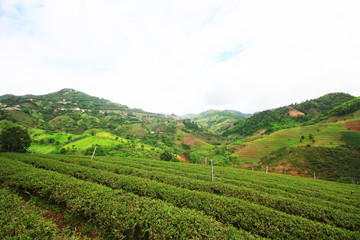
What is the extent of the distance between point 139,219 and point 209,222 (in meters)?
2.63

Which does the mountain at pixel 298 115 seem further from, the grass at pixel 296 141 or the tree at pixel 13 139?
the tree at pixel 13 139

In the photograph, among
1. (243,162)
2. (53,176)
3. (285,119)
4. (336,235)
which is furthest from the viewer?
(285,119)

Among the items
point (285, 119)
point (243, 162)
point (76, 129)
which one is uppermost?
point (285, 119)

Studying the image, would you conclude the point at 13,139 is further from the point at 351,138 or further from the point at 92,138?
the point at 351,138

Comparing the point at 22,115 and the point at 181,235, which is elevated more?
the point at 22,115

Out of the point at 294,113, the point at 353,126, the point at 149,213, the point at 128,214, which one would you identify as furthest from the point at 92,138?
the point at 294,113

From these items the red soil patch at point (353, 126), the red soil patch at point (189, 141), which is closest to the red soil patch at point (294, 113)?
the red soil patch at point (353, 126)

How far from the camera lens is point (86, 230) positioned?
196 inches

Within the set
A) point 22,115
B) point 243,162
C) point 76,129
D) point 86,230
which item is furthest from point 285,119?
point 22,115

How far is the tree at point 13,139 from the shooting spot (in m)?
21.1

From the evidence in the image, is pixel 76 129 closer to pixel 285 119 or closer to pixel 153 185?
pixel 153 185

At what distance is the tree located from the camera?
21094 mm

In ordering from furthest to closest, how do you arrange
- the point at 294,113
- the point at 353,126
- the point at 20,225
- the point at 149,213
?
the point at 294,113, the point at 353,126, the point at 149,213, the point at 20,225

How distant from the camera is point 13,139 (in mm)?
21234
